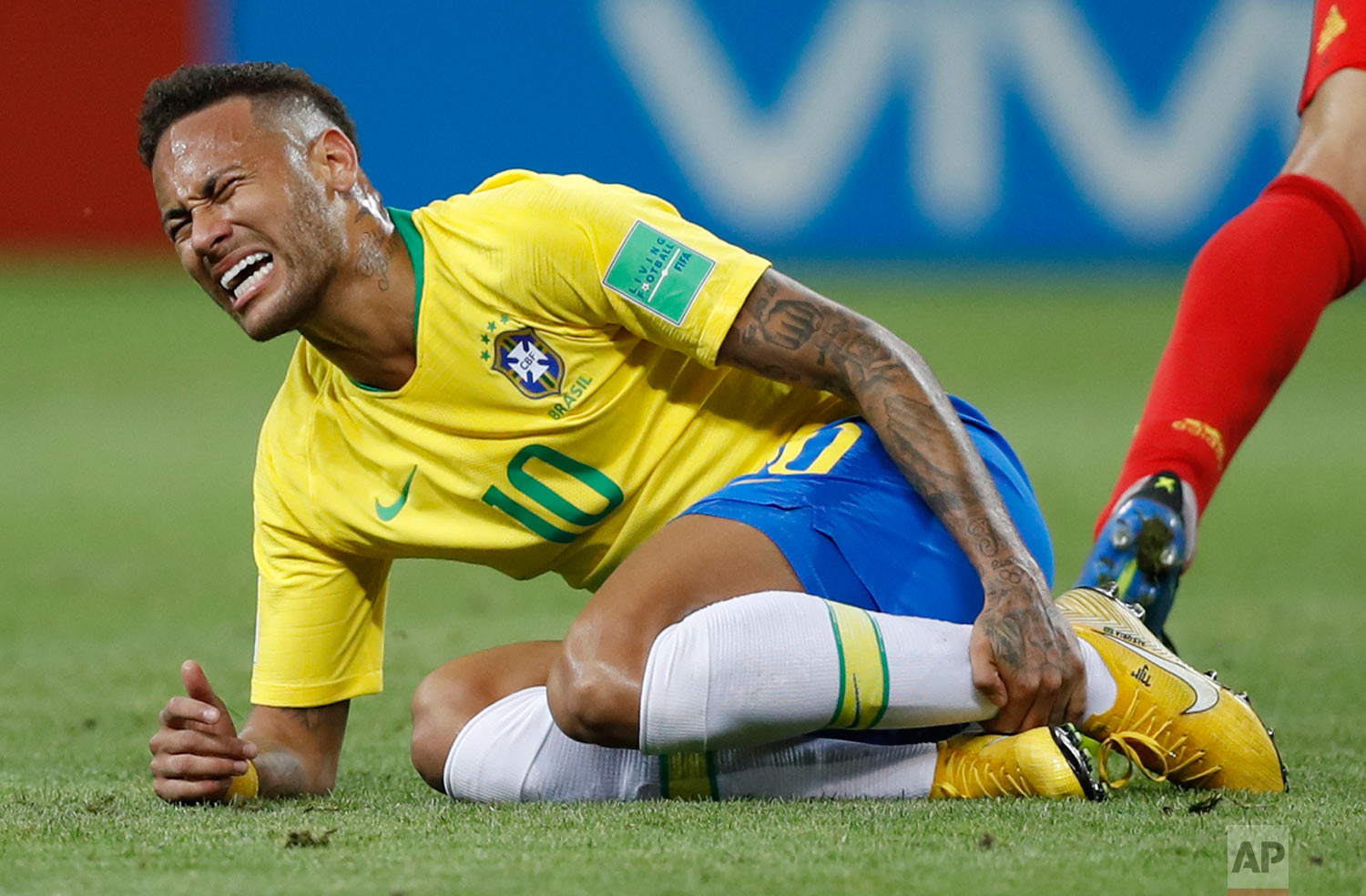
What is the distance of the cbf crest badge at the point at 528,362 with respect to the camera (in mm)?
2379

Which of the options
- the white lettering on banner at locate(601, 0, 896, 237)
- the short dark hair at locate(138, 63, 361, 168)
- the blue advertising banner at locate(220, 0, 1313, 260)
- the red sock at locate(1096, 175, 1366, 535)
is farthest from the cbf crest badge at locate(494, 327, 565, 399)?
the white lettering on banner at locate(601, 0, 896, 237)

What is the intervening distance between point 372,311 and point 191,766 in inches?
23.9

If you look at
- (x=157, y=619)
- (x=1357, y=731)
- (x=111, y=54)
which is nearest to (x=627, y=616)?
(x=1357, y=731)

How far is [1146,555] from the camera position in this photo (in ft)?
8.48

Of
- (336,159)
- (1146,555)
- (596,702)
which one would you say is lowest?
(596,702)

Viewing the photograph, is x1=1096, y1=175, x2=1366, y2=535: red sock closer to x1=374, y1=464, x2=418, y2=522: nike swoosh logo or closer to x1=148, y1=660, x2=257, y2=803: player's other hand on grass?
x1=374, y1=464, x2=418, y2=522: nike swoosh logo

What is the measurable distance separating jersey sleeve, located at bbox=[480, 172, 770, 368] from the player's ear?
228 mm

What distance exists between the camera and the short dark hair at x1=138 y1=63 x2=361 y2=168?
7.86 feet

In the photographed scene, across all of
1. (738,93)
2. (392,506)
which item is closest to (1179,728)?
(392,506)

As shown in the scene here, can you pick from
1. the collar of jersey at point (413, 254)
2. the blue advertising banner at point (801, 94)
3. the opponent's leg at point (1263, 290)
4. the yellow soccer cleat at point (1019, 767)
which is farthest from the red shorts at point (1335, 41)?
the blue advertising banner at point (801, 94)

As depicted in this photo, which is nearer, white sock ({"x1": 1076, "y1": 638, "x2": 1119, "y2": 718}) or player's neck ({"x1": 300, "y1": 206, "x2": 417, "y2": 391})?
white sock ({"x1": 1076, "y1": 638, "x2": 1119, "y2": 718})

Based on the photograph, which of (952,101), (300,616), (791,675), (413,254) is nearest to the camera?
(791,675)

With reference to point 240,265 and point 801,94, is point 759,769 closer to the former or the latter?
point 240,265

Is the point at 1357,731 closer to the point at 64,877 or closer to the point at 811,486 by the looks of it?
the point at 811,486
